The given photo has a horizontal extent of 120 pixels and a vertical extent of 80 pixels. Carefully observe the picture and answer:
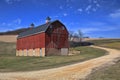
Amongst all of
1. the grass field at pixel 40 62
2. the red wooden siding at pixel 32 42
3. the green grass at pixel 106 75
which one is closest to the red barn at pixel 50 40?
the red wooden siding at pixel 32 42

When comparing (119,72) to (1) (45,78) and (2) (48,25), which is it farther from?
(2) (48,25)

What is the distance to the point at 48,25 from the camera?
6050 centimetres

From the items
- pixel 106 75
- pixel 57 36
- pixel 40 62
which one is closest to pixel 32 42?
pixel 57 36

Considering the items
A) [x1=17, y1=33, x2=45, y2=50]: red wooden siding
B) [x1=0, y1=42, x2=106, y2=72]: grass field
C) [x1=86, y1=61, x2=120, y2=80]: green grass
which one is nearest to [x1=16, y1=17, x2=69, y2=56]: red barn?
[x1=17, y1=33, x2=45, y2=50]: red wooden siding

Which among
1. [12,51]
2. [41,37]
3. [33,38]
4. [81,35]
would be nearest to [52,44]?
[41,37]

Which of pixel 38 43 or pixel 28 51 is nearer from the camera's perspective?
pixel 38 43

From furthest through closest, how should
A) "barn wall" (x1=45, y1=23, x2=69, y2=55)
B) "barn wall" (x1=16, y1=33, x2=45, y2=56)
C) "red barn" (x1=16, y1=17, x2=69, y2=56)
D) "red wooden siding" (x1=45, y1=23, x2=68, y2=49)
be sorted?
"barn wall" (x1=16, y1=33, x2=45, y2=56) < "red wooden siding" (x1=45, y1=23, x2=68, y2=49) < "barn wall" (x1=45, y1=23, x2=69, y2=55) < "red barn" (x1=16, y1=17, x2=69, y2=56)

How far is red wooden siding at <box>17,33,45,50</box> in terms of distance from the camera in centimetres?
6134

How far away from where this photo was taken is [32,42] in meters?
67.2

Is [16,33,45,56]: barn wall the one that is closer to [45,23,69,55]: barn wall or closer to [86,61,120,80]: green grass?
[45,23,69,55]: barn wall

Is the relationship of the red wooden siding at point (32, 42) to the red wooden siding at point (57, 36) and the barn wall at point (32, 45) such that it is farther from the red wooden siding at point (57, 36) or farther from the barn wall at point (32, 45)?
the red wooden siding at point (57, 36)

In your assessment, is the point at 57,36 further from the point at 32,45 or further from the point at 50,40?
the point at 32,45

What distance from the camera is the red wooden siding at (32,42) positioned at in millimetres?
61338

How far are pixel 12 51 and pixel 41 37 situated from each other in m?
33.9
